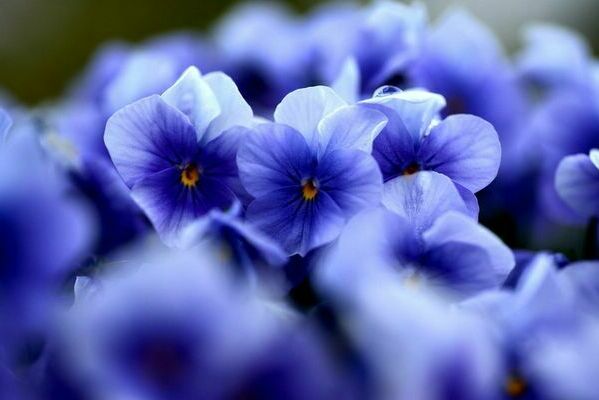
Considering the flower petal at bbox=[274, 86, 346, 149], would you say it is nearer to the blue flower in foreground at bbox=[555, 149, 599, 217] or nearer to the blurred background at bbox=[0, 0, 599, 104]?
the blue flower in foreground at bbox=[555, 149, 599, 217]

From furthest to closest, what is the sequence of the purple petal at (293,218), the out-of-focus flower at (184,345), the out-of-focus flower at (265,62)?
the out-of-focus flower at (265,62) → the purple petal at (293,218) → the out-of-focus flower at (184,345)

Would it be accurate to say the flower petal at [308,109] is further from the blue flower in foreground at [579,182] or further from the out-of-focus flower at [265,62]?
the out-of-focus flower at [265,62]

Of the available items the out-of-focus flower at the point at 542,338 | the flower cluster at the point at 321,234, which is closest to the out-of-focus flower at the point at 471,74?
the flower cluster at the point at 321,234

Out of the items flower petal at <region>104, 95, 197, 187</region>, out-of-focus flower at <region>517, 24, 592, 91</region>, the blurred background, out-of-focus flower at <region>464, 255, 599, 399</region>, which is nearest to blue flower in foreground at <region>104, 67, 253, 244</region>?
flower petal at <region>104, 95, 197, 187</region>

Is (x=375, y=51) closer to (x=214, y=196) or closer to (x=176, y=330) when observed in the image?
(x=214, y=196)

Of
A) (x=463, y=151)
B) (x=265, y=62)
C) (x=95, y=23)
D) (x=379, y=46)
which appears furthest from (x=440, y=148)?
(x=95, y=23)

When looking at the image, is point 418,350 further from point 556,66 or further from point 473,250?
point 556,66
